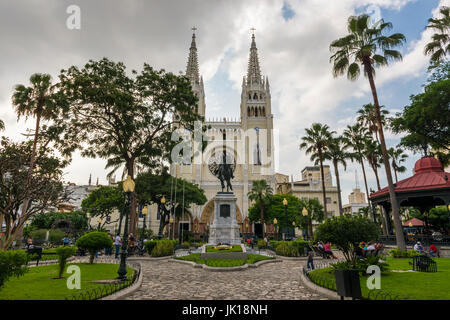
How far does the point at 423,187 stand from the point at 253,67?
56.4 meters

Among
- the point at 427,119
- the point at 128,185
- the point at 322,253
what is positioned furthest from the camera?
the point at 427,119

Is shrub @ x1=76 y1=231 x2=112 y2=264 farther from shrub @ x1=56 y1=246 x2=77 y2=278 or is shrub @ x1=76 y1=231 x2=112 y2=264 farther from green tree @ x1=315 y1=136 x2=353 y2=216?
green tree @ x1=315 y1=136 x2=353 y2=216

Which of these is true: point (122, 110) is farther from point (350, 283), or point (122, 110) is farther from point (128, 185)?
point (350, 283)

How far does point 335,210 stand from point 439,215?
27802 millimetres

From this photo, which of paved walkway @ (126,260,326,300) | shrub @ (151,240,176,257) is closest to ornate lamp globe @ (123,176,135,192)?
paved walkway @ (126,260,326,300)

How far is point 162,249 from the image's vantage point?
1812 cm

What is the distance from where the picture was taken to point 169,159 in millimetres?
22719

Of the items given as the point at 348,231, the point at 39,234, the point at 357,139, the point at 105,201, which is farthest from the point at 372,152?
the point at 39,234

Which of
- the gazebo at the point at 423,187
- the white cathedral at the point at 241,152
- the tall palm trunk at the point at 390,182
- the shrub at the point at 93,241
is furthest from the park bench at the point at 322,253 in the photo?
the white cathedral at the point at 241,152

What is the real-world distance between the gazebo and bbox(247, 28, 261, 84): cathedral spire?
161 feet

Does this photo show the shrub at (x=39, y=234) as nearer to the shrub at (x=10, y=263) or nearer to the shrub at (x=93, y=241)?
the shrub at (x=93, y=241)

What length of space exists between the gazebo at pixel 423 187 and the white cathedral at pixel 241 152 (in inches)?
1186
